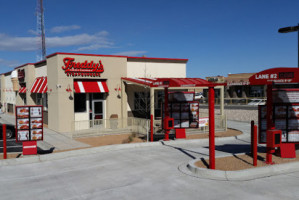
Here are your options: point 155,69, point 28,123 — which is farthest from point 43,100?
point 28,123

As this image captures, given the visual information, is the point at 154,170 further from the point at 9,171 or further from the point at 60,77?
the point at 60,77

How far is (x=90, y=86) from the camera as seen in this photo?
2142cm

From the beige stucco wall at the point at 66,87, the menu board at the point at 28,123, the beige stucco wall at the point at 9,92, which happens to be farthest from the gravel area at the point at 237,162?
the beige stucco wall at the point at 9,92

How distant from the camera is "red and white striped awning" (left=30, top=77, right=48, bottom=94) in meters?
23.5

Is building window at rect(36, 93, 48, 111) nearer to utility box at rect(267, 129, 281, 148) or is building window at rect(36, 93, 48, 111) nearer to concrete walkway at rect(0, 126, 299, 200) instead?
concrete walkway at rect(0, 126, 299, 200)

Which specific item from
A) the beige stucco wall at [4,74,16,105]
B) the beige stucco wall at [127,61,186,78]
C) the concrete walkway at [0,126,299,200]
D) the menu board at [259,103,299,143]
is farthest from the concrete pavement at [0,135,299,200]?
the beige stucco wall at [4,74,16,105]

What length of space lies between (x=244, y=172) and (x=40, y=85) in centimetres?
1991

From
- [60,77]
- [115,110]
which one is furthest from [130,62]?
[60,77]

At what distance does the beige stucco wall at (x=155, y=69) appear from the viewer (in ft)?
77.0

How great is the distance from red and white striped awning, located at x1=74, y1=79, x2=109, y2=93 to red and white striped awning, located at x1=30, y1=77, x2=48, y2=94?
11.9 ft

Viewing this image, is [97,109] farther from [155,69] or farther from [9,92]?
[9,92]

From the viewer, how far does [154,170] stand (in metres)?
10.2

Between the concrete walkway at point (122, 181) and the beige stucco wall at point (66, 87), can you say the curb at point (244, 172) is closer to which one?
the concrete walkway at point (122, 181)

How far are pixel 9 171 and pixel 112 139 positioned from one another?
8021 millimetres
